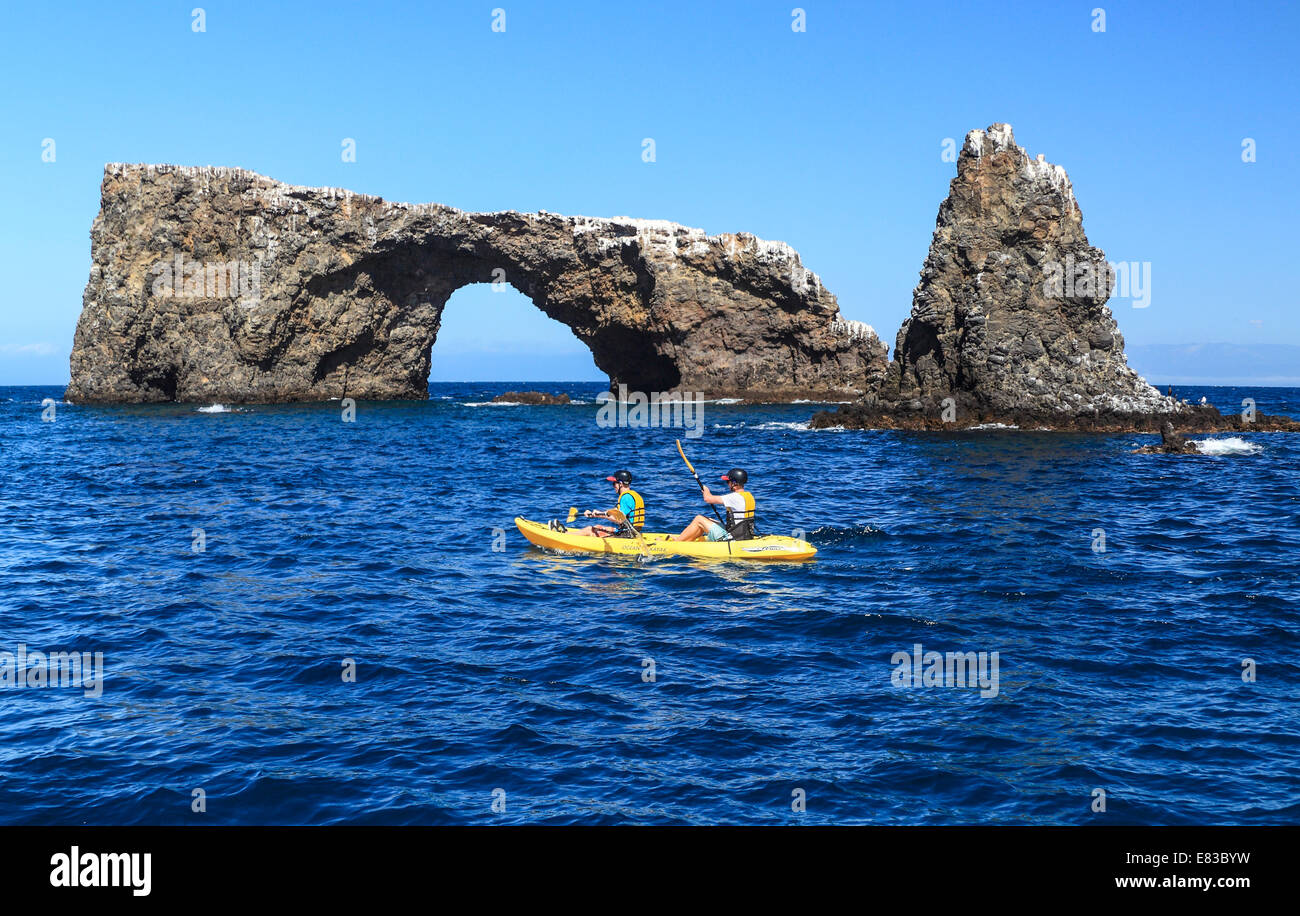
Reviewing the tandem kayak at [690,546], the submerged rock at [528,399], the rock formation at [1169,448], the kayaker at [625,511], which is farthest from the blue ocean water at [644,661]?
the submerged rock at [528,399]

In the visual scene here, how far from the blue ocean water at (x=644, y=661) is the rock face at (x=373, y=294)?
3491 centimetres

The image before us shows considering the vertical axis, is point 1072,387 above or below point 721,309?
below

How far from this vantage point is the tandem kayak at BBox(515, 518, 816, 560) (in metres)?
16.1

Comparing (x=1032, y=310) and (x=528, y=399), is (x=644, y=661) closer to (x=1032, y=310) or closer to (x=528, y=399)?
(x=1032, y=310)

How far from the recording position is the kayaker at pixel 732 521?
16.2 meters

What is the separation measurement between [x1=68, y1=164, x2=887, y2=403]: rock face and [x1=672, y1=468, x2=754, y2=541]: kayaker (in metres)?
35.6

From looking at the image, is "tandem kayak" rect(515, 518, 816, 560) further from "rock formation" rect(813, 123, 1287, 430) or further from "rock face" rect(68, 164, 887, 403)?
"rock face" rect(68, 164, 887, 403)

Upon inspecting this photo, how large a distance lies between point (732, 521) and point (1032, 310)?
30.7m

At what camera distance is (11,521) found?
19.0m

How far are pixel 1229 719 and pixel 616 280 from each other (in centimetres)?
6107

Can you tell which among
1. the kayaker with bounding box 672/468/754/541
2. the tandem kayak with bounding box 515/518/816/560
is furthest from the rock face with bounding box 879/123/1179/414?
the kayaker with bounding box 672/468/754/541
